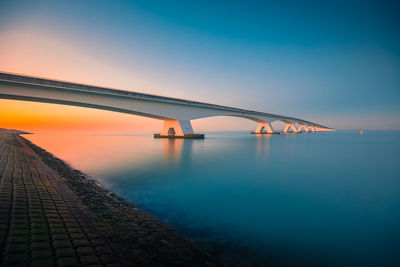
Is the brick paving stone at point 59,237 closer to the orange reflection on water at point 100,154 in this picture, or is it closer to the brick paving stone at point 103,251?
the brick paving stone at point 103,251

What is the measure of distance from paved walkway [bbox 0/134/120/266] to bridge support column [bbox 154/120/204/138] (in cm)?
2930

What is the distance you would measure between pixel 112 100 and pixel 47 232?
25.3 meters

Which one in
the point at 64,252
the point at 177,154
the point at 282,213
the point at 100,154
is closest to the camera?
the point at 64,252

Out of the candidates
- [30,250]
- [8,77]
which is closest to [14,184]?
[30,250]

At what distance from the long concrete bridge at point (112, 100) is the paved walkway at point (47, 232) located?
68.2 ft

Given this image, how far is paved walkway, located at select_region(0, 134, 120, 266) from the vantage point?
6.81 feet

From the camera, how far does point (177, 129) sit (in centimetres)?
3422

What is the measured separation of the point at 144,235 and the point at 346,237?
12.2ft

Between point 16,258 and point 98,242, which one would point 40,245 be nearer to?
point 16,258

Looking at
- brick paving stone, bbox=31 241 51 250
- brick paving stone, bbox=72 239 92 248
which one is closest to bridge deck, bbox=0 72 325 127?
brick paving stone, bbox=31 241 51 250

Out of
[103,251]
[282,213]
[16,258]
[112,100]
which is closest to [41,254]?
[16,258]

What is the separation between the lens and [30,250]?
217 centimetres

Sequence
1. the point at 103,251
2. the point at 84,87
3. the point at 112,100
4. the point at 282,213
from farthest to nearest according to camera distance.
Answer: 1. the point at 112,100
2. the point at 84,87
3. the point at 282,213
4. the point at 103,251

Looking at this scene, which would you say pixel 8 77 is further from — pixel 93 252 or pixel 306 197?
pixel 306 197
